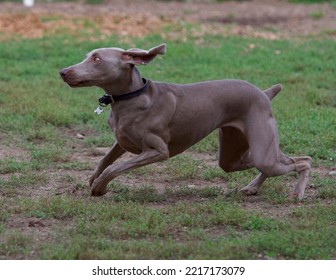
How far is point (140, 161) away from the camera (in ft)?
25.3

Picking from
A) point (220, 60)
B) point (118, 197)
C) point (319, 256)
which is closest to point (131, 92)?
point (118, 197)

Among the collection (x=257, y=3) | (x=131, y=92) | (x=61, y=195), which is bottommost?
(x=257, y=3)

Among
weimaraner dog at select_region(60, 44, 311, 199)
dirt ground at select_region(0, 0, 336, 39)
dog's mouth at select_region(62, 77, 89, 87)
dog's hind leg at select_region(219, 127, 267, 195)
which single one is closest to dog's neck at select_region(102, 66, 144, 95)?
weimaraner dog at select_region(60, 44, 311, 199)

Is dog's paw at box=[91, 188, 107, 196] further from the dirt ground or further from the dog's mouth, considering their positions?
the dirt ground

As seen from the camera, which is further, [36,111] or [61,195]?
[36,111]

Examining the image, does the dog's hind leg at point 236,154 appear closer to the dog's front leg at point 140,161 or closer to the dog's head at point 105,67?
the dog's front leg at point 140,161

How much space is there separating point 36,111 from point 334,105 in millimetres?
3779

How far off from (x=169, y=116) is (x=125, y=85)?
455 mm

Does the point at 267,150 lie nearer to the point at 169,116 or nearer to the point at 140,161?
the point at 169,116

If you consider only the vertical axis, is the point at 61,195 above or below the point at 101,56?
below

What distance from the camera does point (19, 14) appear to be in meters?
17.6

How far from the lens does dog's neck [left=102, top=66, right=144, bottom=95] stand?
772 cm

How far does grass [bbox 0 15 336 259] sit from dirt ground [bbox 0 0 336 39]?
2255 millimetres

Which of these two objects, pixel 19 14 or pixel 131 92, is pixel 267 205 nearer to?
pixel 131 92
